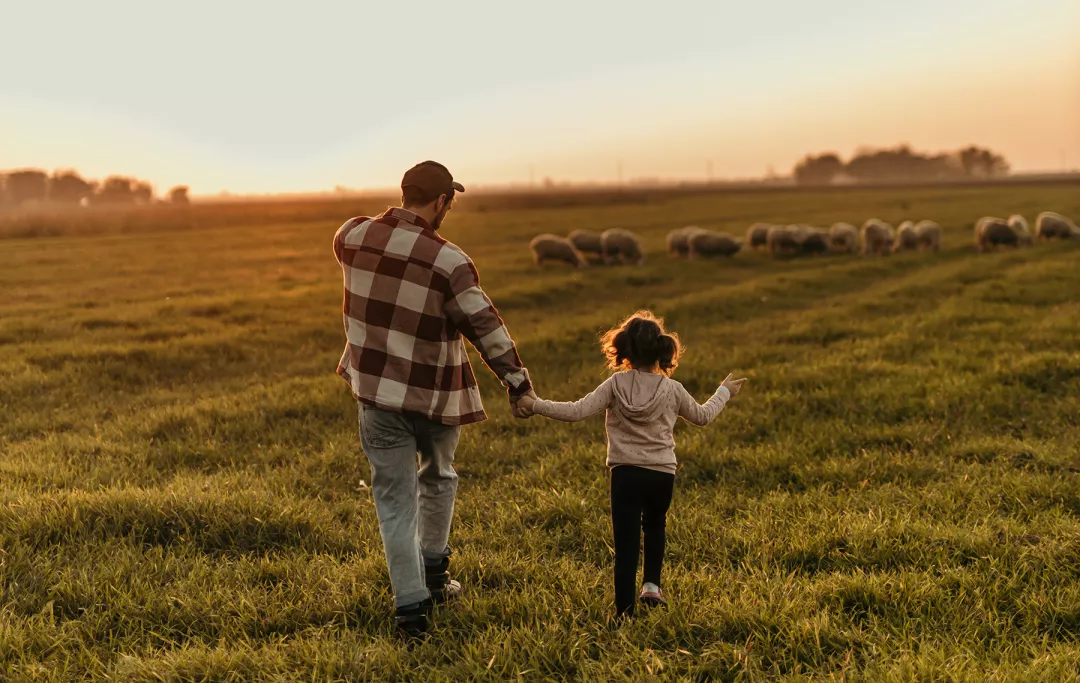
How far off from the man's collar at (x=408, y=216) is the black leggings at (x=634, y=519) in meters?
1.47

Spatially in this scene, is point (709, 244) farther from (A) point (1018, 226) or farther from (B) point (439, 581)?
(B) point (439, 581)

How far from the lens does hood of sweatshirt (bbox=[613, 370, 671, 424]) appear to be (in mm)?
3057

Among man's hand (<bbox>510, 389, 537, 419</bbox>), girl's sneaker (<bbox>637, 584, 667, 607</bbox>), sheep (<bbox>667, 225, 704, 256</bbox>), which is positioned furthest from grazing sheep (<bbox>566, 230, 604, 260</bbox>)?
man's hand (<bbox>510, 389, 537, 419</bbox>)

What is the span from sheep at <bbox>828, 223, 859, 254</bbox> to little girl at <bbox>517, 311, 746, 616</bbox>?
2304cm

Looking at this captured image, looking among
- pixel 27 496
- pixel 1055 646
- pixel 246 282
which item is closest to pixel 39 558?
pixel 27 496

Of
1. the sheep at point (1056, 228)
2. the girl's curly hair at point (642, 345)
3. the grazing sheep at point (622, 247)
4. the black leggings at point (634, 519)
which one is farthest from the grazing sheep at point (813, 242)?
the black leggings at point (634, 519)

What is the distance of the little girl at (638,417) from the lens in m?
3.05

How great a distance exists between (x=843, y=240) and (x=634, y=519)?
23877mm

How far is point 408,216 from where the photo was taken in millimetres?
3084

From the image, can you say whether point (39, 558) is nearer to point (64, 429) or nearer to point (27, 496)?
point (27, 496)

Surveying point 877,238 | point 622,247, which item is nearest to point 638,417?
point 622,247

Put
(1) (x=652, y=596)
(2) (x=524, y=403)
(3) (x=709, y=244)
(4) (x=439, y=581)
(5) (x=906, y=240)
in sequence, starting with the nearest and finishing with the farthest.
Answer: (2) (x=524, y=403) → (1) (x=652, y=596) → (4) (x=439, y=581) → (3) (x=709, y=244) → (5) (x=906, y=240)

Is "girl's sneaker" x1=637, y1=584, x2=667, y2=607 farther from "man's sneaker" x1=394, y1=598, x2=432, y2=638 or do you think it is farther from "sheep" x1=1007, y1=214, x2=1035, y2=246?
"sheep" x1=1007, y1=214, x2=1035, y2=246

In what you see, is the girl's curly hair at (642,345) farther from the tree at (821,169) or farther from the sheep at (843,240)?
the tree at (821,169)
